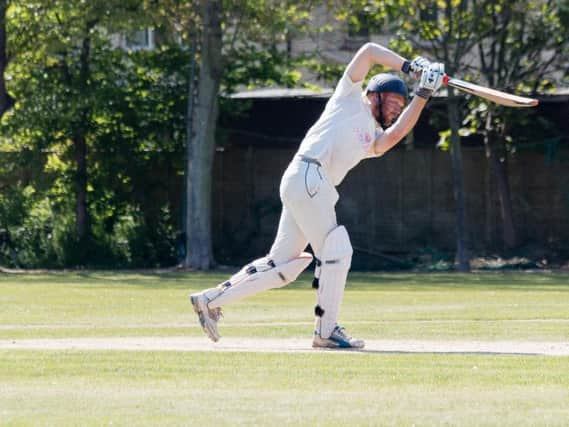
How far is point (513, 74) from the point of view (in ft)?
85.2

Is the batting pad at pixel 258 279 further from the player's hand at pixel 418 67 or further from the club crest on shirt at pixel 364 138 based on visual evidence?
the player's hand at pixel 418 67

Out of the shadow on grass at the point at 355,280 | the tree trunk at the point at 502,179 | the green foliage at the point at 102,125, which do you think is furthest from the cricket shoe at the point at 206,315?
the tree trunk at the point at 502,179

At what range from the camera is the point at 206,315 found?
10008 mm

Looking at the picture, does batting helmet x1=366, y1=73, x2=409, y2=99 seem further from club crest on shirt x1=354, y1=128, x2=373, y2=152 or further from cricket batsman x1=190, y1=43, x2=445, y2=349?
club crest on shirt x1=354, y1=128, x2=373, y2=152

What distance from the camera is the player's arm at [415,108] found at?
9617 millimetres

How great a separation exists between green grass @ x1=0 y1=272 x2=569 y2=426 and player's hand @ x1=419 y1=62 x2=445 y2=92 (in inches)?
72.4

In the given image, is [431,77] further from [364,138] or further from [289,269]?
[289,269]

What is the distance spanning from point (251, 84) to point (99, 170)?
342cm

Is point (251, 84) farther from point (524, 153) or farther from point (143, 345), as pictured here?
point (143, 345)

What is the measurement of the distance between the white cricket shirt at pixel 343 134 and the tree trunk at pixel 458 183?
15.1 m

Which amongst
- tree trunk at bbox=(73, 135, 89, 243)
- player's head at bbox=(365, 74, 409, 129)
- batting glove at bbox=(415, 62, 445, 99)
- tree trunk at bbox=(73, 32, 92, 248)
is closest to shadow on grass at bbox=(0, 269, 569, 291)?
tree trunk at bbox=(73, 32, 92, 248)

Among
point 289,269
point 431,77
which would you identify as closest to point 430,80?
point 431,77

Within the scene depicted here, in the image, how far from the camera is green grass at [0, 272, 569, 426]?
673 cm

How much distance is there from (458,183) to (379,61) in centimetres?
1554
